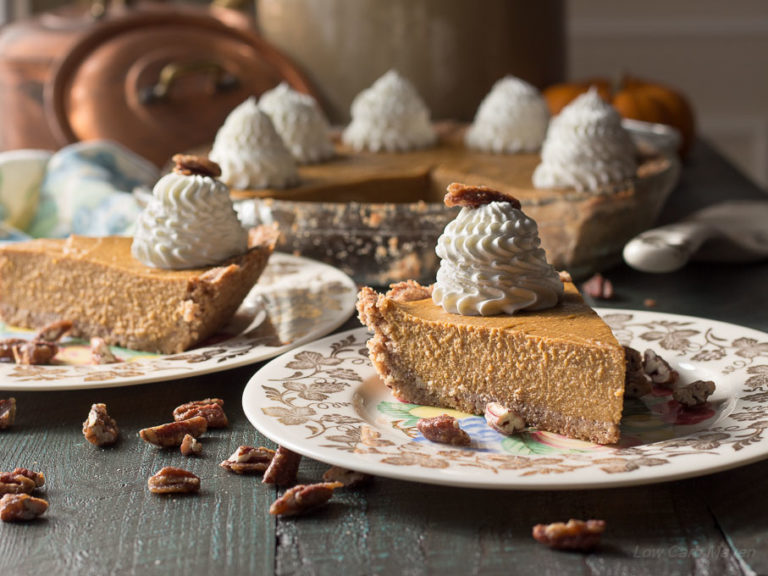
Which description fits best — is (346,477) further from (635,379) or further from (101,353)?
(101,353)

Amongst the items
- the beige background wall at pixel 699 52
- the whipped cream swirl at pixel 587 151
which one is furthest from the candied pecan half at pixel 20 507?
the beige background wall at pixel 699 52

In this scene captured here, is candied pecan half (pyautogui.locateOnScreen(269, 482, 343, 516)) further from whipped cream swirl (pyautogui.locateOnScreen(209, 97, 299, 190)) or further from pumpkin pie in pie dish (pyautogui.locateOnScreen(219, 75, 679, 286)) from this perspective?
whipped cream swirl (pyautogui.locateOnScreen(209, 97, 299, 190))

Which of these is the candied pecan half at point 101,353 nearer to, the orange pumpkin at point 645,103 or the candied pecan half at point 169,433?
the candied pecan half at point 169,433

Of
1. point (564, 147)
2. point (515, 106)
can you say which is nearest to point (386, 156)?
point (515, 106)

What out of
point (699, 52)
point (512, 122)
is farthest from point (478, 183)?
point (699, 52)

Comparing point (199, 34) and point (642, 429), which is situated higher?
point (199, 34)

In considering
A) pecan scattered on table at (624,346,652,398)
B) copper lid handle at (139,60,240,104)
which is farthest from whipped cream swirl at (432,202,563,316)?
copper lid handle at (139,60,240,104)

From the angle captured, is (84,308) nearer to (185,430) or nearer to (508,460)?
(185,430)

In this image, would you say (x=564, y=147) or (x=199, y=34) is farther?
(x=199, y=34)
